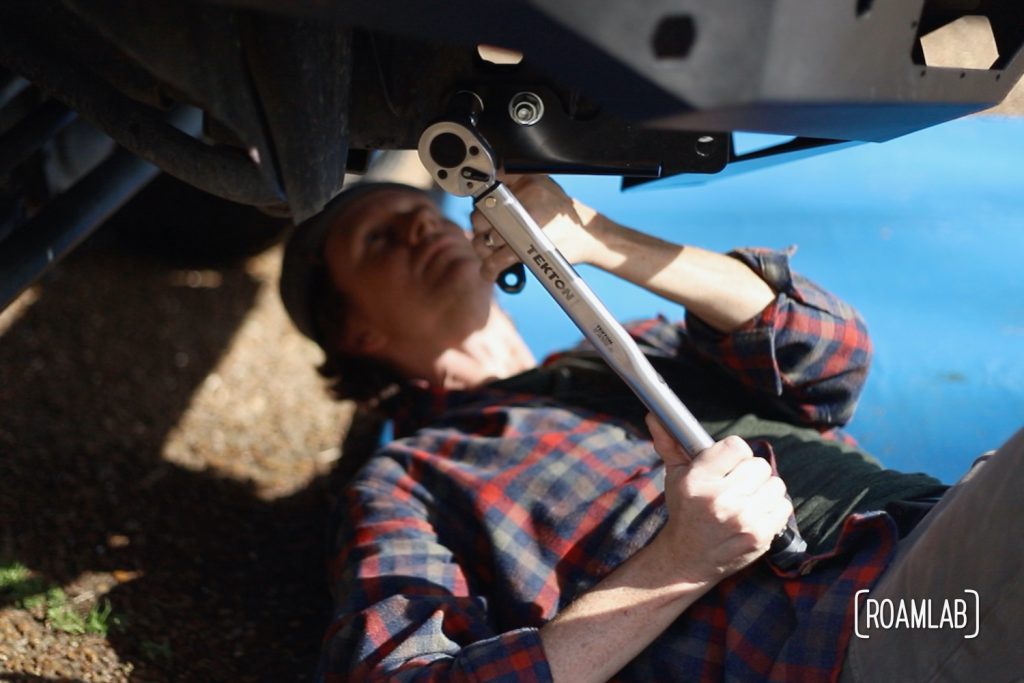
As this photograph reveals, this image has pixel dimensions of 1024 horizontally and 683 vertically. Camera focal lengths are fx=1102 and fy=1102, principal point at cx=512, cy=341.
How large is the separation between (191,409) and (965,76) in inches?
65.6

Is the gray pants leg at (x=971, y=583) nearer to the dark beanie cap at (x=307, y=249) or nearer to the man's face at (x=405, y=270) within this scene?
the man's face at (x=405, y=270)

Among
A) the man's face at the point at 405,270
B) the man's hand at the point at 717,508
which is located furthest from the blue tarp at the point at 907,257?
the man's hand at the point at 717,508

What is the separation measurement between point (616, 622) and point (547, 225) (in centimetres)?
48

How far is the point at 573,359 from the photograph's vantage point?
1804 mm

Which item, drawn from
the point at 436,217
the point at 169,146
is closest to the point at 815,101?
the point at 169,146

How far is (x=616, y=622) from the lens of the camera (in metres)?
1.24

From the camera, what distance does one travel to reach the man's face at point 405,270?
1.82 meters

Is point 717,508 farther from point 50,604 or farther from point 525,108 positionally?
point 50,604

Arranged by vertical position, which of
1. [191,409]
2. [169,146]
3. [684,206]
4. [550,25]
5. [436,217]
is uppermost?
[550,25]

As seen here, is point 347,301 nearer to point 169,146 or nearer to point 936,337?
point 169,146

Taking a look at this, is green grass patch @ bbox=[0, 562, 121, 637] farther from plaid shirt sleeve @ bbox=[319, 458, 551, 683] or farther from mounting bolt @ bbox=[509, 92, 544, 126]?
mounting bolt @ bbox=[509, 92, 544, 126]

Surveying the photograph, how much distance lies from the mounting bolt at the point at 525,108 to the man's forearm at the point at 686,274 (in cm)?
30

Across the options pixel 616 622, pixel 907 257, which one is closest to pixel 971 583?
pixel 616 622

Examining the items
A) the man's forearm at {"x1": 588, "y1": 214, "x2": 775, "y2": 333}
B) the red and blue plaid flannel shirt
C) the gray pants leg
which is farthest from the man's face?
the gray pants leg
